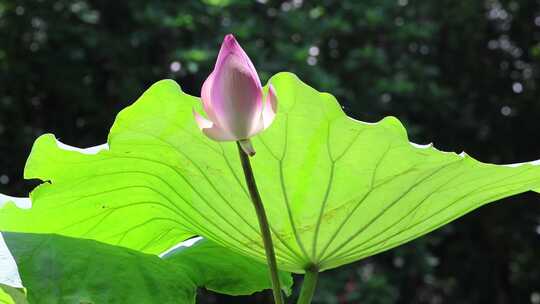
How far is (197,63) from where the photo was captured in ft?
11.9

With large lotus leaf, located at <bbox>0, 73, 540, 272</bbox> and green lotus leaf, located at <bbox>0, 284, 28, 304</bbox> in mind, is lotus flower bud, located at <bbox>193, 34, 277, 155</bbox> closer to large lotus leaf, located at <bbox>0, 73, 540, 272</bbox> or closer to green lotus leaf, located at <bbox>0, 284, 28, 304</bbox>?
large lotus leaf, located at <bbox>0, 73, 540, 272</bbox>

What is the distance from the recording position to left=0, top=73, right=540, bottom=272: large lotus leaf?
16.9 inches

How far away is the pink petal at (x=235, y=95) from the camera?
38 cm

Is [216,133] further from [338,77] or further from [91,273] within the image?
[338,77]

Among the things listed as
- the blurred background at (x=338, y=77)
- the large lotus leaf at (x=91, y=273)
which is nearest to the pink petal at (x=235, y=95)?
the large lotus leaf at (x=91, y=273)

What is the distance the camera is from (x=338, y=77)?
416cm

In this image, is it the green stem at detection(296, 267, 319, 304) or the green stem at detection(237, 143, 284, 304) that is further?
the green stem at detection(296, 267, 319, 304)

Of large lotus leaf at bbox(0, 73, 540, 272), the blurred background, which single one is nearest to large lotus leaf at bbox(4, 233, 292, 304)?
large lotus leaf at bbox(0, 73, 540, 272)

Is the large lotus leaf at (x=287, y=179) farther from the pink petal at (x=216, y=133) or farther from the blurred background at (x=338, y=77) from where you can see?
the blurred background at (x=338, y=77)

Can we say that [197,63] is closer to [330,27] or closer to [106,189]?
[330,27]

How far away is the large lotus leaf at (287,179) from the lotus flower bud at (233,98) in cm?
4

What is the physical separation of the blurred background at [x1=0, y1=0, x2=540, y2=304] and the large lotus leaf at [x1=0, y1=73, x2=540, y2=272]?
9.69 feet

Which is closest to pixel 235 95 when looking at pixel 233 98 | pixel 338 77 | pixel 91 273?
pixel 233 98

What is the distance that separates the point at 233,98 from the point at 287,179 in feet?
0.30
